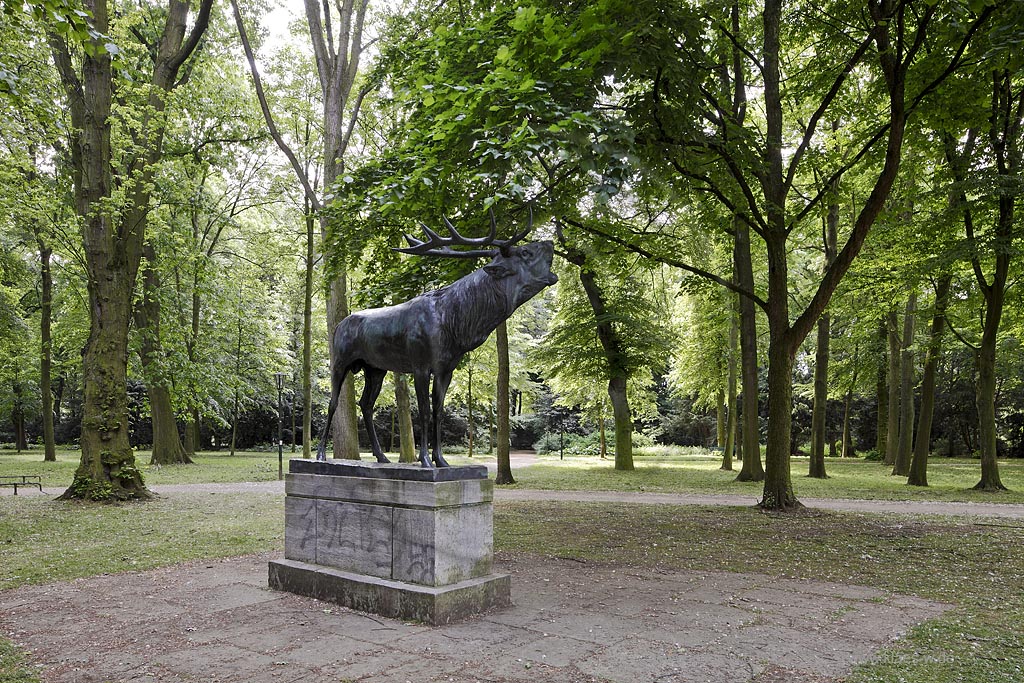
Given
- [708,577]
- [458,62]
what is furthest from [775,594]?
[458,62]

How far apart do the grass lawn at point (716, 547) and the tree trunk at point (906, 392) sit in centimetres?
972

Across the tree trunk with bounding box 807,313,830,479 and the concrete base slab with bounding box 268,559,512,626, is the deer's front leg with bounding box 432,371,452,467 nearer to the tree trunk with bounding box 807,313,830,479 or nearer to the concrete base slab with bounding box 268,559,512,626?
the concrete base slab with bounding box 268,559,512,626

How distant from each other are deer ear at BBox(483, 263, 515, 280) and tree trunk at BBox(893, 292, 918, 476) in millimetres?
17547

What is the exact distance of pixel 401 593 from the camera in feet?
20.2

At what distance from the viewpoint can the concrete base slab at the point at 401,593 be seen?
6027mm

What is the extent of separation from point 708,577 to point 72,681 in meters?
6.06

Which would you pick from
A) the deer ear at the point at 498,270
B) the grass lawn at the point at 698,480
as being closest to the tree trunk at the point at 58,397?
the grass lawn at the point at 698,480

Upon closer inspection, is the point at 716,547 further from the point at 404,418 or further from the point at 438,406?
the point at 404,418

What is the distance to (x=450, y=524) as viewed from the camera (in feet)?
20.5

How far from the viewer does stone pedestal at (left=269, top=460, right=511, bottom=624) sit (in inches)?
242

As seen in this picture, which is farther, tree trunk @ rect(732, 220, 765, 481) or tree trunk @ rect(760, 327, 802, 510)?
tree trunk @ rect(732, 220, 765, 481)

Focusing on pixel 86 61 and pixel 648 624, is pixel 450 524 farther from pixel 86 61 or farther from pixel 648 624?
pixel 86 61

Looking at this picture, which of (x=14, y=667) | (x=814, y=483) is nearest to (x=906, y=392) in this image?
(x=814, y=483)

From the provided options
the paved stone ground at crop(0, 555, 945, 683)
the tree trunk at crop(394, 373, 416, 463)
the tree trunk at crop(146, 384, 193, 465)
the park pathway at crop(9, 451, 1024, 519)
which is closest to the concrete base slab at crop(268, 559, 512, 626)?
the paved stone ground at crop(0, 555, 945, 683)
